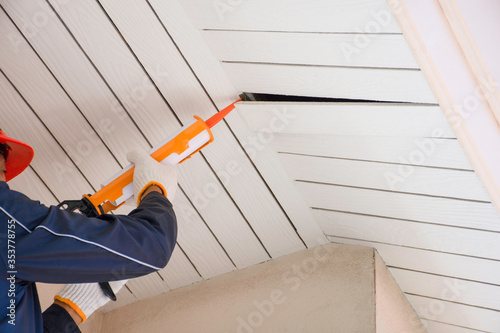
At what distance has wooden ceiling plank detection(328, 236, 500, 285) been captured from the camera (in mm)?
1637

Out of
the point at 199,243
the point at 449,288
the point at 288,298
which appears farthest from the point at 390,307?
the point at 199,243

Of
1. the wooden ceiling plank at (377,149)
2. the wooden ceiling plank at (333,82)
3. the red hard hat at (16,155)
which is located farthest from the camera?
the red hard hat at (16,155)

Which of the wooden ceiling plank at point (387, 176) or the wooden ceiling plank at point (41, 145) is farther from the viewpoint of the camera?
the wooden ceiling plank at point (41, 145)

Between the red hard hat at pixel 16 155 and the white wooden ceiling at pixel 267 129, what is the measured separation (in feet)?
0.73

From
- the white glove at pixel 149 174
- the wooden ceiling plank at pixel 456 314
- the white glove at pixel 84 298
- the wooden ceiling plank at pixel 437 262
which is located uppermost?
the wooden ceiling plank at pixel 437 262

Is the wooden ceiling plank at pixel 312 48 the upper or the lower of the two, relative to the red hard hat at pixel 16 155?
upper

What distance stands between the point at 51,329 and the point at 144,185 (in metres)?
0.42

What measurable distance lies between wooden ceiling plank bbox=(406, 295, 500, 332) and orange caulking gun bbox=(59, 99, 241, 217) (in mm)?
959

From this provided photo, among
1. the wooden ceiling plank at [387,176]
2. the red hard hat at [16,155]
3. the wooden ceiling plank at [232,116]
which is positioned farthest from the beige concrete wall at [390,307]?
the red hard hat at [16,155]

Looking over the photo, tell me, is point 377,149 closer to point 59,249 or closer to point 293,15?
point 293,15

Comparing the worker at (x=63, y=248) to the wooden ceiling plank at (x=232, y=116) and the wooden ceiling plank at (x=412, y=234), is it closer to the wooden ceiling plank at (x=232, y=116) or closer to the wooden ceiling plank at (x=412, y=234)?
the wooden ceiling plank at (x=232, y=116)

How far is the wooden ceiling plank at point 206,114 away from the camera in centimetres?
151

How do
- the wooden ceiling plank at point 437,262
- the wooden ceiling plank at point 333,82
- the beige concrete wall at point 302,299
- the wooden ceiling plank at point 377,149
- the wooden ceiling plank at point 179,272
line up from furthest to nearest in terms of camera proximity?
the wooden ceiling plank at point 179,272 → the beige concrete wall at point 302,299 → the wooden ceiling plank at point 437,262 → the wooden ceiling plank at point 377,149 → the wooden ceiling plank at point 333,82

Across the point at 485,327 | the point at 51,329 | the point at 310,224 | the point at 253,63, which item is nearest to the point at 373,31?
the point at 253,63
